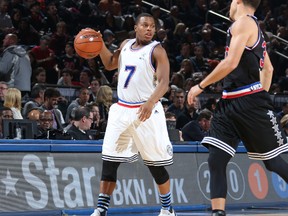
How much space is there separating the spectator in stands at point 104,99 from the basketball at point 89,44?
5.07 metres

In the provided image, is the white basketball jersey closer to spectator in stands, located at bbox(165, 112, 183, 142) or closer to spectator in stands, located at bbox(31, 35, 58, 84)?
spectator in stands, located at bbox(165, 112, 183, 142)

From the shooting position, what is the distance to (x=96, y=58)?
16953mm

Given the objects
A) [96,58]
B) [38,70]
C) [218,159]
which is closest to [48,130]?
[38,70]

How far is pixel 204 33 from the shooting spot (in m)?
20.4

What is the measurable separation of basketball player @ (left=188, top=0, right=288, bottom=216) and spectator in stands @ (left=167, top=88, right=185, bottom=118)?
24.9 ft

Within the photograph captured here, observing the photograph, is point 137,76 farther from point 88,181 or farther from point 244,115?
point 88,181

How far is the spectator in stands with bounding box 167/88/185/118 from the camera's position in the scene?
1444 cm

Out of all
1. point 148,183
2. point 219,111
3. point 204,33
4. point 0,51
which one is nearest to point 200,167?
point 148,183

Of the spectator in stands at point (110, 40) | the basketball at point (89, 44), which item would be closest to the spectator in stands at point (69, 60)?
the spectator in stands at point (110, 40)

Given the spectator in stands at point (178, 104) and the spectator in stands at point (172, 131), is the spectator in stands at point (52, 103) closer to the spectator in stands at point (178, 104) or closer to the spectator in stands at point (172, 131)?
the spectator in stands at point (172, 131)

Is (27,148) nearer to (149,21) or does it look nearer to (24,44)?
(149,21)

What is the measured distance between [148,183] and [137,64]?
2.70 m

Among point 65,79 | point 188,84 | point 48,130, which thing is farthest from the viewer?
point 188,84

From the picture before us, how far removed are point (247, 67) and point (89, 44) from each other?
2269mm
